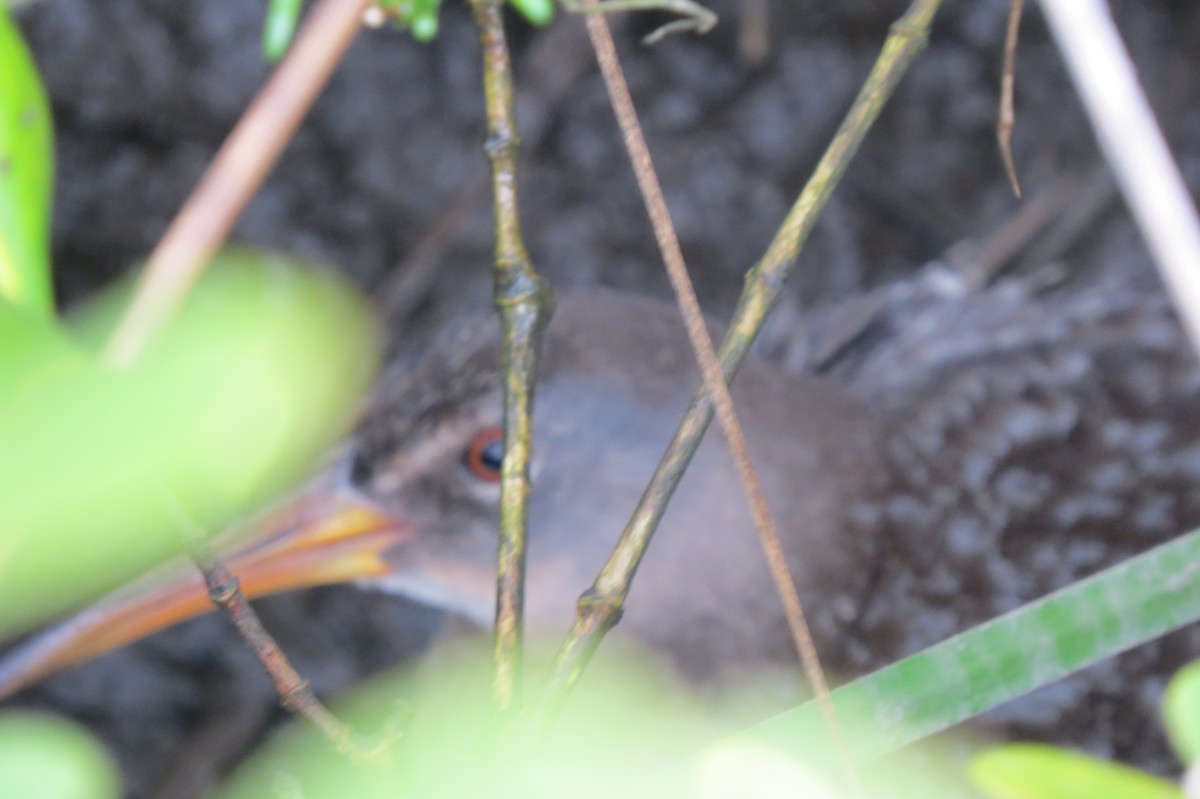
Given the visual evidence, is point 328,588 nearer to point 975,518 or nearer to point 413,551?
point 413,551

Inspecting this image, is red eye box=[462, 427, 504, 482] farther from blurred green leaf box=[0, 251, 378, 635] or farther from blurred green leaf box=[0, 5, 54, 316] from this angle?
blurred green leaf box=[0, 5, 54, 316]

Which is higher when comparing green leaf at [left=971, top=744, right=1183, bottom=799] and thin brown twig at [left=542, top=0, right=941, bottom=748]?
thin brown twig at [left=542, top=0, right=941, bottom=748]

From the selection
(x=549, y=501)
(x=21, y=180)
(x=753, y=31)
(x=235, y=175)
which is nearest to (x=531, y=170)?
(x=753, y=31)

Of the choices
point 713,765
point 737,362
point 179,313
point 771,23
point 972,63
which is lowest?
point 713,765

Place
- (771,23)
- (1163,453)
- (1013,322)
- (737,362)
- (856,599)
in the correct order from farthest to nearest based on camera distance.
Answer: (771,23) < (1013,322) < (1163,453) < (856,599) < (737,362)

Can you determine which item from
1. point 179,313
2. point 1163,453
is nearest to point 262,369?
point 179,313

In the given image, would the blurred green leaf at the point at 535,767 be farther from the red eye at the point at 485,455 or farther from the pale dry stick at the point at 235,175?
the red eye at the point at 485,455

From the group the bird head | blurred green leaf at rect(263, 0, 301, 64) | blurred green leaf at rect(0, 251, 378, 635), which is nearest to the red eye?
the bird head

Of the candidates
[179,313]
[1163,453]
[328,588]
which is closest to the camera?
[179,313]
